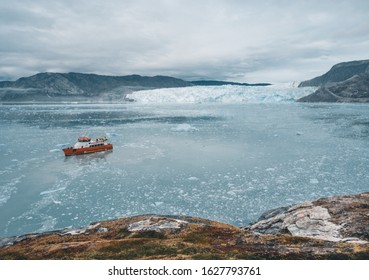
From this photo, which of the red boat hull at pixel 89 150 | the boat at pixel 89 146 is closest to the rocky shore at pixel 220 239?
the red boat hull at pixel 89 150

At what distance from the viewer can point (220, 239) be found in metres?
12.1

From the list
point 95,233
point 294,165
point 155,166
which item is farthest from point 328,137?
point 95,233

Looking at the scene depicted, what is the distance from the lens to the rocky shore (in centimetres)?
978

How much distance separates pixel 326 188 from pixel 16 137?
5258cm

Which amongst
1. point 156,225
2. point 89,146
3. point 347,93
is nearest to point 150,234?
point 156,225

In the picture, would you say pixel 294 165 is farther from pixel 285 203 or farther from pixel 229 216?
pixel 229 216

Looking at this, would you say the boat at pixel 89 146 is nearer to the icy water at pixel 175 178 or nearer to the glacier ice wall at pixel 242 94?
the icy water at pixel 175 178

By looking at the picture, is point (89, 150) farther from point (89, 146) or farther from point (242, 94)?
point (242, 94)

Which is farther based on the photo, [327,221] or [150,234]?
[327,221]

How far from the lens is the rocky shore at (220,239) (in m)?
9.78

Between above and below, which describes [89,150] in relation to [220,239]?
below

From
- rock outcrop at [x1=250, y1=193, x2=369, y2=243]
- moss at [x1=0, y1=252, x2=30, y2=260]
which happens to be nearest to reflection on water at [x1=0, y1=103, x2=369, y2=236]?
rock outcrop at [x1=250, y1=193, x2=369, y2=243]

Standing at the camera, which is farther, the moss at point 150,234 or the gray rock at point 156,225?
the gray rock at point 156,225
